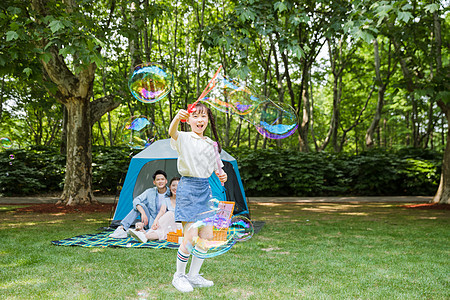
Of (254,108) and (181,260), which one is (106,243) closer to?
(181,260)

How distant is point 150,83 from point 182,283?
102 inches

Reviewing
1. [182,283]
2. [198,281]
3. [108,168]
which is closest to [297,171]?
[108,168]

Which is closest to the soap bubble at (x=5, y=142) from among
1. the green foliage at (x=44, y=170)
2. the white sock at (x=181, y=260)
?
the green foliage at (x=44, y=170)

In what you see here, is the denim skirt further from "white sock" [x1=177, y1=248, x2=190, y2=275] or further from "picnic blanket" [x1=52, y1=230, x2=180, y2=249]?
"picnic blanket" [x1=52, y1=230, x2=180, y2=249]

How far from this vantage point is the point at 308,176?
13.2 m

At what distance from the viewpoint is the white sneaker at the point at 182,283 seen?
307cm

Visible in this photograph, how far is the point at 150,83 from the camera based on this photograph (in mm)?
4691

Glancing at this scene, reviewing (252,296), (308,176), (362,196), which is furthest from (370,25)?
(362,196)

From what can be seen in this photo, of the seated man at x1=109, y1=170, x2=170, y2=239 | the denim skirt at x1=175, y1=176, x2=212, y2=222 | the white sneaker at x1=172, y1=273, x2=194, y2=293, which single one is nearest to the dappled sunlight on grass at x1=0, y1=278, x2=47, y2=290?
the white sneaker at x1=172, y1=273, x2=194, y2=293

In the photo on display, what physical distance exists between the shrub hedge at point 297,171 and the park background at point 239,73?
0.04m

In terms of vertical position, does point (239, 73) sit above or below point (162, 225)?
above

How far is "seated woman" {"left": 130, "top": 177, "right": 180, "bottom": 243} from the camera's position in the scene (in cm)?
511

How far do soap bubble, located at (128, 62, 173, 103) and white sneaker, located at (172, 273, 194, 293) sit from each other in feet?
7.37

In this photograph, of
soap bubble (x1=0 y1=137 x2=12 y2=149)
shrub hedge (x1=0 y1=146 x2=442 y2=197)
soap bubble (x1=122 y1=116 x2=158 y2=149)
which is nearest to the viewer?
soap bubble (x1=122 y1=116 x2=158 y2=149)
